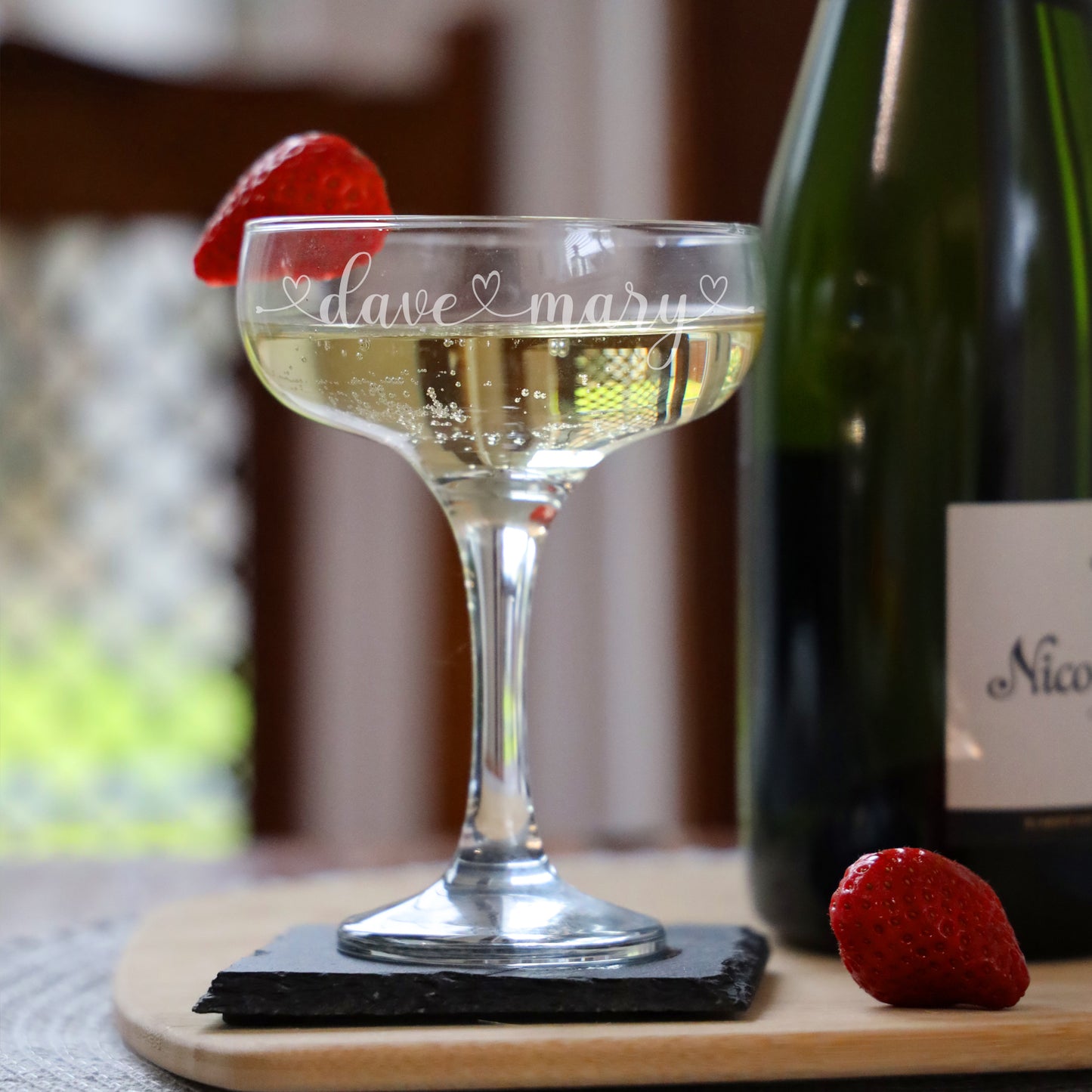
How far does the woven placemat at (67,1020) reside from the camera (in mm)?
454

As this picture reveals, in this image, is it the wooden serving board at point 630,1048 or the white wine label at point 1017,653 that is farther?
the white wine label at point 1017,653

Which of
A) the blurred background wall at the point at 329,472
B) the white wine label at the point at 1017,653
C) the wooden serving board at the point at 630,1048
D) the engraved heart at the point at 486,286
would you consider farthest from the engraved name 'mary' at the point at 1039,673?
the blurred background wall at the point at 329,472

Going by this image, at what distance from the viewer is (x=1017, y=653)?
→ 0.58 metres

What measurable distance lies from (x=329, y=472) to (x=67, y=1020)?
1194 millimetres

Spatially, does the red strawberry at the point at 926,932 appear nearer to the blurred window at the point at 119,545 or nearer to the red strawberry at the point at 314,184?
the red strawberry at the point at 314,184

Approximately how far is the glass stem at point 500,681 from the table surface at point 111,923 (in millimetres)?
112

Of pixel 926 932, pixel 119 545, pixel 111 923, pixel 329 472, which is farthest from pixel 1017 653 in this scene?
pixel 119 545

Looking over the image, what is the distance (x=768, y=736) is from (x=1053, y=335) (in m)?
0.19

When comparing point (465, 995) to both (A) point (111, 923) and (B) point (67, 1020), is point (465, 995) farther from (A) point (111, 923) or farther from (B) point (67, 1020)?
(A) point (111, 923)

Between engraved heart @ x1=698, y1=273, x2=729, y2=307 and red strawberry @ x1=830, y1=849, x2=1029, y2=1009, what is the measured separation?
0.17 meters

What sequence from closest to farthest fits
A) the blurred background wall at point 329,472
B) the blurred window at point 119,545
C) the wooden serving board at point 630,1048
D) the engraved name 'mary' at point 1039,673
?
the wooden serving board at point 630,1048, the engraved name 'mary' at point 1039,673, the blurred background wall at point 329,472, the blurred window at point 119,545

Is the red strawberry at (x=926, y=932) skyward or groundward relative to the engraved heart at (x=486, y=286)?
groundward

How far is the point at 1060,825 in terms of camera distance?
588 mm

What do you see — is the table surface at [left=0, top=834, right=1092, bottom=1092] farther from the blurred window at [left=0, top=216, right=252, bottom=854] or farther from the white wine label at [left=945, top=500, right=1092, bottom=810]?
the blurred window at [left=0, top=216, right=252, bottom=854]
